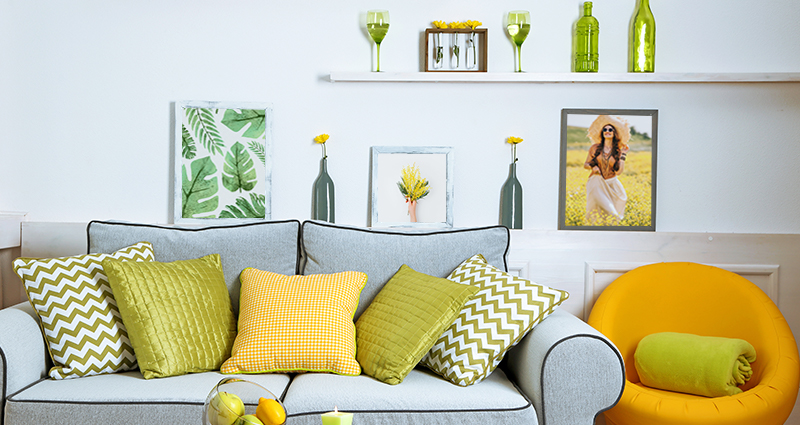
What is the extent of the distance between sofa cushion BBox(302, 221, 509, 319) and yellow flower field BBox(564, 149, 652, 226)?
0.53 m

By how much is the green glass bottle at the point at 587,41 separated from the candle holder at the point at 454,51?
41 cm

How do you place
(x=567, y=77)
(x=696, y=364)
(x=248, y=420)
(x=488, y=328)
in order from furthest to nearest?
(x=567, y=77) < (x=696, y=364) < (x=488, y=328) < (x=248, y=420)

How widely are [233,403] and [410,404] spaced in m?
0.65

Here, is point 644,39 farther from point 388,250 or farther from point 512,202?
point 388,250

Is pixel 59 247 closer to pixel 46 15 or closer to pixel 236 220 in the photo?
pixel 236 220

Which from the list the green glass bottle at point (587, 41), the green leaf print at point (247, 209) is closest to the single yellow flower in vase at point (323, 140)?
the green leaf print at point (247, 209)

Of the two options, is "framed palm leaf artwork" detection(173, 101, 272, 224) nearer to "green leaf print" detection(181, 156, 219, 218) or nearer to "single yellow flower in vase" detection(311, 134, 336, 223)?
"green leaf print" detection(181, 156, 219, 218)

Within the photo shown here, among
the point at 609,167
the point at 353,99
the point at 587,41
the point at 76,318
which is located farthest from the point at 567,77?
the point at 76,318

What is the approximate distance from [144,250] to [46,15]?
1.32 meters

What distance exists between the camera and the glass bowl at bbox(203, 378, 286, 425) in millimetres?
888

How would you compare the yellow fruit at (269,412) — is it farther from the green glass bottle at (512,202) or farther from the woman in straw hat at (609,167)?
the woman in straw hat at (609,167)

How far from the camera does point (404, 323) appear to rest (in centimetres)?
166

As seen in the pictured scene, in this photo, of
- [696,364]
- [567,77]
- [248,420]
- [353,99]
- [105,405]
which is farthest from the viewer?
[353,99]

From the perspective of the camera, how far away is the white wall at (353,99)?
2350 millimetres
